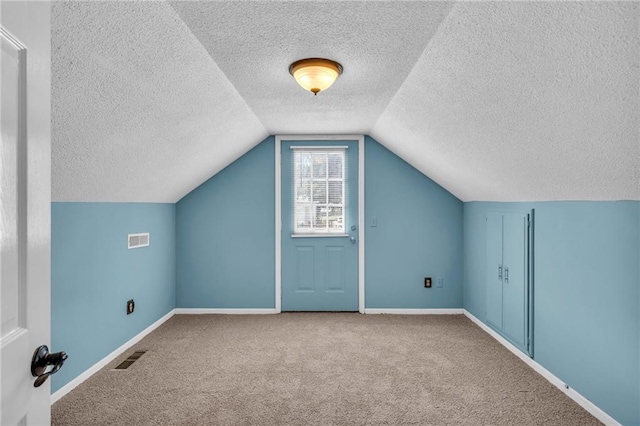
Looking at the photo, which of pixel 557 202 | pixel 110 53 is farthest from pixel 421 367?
pixel 110 53

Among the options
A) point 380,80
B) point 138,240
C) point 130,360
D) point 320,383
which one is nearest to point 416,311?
point 320,383

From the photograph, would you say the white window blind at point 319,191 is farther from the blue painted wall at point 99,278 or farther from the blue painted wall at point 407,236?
the blue painted wall at point 99,278

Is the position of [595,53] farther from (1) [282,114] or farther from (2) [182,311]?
(2) [182,311]

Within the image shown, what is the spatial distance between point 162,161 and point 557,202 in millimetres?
2973

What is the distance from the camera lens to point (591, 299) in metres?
2.23

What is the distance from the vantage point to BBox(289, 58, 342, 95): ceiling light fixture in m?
2.10

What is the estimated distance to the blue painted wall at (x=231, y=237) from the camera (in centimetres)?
439

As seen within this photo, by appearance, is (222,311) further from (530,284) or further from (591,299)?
(591,299)

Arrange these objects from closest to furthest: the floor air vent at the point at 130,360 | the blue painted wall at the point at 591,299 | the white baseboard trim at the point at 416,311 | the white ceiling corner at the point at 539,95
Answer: the white ceiling corner at the point at 539,95 → the blue painted wall at the point at 591,299 → the floor air vent at the point at 130,360 → the white baseboard trim at the point at 416,311

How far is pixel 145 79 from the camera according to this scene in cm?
191

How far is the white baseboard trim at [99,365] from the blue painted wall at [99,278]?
0.03 m

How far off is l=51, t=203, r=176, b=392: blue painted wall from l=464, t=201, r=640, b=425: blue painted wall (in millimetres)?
3319

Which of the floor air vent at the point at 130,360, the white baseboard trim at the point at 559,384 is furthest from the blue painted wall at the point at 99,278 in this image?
the white baseboard trim at the point at 559,384

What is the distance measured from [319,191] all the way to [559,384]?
2.91 meters
